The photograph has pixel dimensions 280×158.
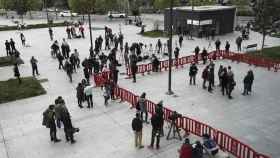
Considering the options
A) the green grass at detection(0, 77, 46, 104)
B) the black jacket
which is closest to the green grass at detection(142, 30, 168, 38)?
the green grass at detection(0, 77, 46, 104)

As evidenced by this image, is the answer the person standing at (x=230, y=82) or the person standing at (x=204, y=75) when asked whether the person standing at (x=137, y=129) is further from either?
the person standing at (x=204, y=75)

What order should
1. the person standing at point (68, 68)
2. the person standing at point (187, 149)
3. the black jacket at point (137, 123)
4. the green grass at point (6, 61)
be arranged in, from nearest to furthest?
the person standing at point (187, 149) → the black jacket at point (137, 123) → the person standing at point (68, 68) → the green grass at point (6, 61)

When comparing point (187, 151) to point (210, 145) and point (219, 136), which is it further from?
point (219, 136)

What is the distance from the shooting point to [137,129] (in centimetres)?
1255

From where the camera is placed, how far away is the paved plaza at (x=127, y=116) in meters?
13.2

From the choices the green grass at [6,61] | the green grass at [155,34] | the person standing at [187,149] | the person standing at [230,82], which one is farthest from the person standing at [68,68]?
the green grass at [155,34]

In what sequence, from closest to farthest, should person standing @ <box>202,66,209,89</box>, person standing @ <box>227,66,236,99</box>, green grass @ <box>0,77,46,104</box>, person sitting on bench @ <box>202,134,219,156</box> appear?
person sitting on bench @ <box>202,134,219,156</box>, person standing @ <box>227,66,236,99</box>, person standing @ <box>202,66,209,89</box>, green grass @ <box>0,77,46,104</box>

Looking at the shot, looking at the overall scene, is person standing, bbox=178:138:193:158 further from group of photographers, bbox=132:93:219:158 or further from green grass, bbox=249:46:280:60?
green grass, bbox=249:46:280:60

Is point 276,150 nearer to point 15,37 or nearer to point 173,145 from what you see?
point 173,145

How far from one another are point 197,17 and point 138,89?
19287 mm

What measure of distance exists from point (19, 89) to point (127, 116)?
825cm

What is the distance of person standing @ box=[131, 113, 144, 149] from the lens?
12.4 m

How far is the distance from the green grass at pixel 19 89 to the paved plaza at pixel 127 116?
1.81 ft

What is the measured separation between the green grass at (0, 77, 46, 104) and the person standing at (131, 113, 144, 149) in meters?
9.24
